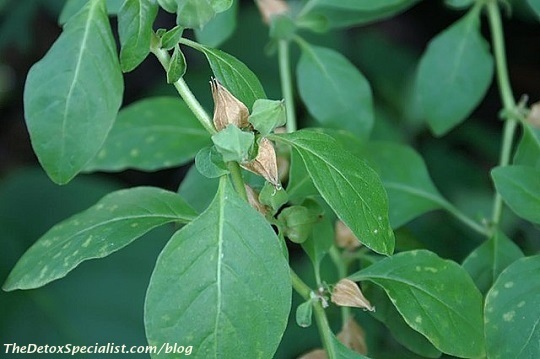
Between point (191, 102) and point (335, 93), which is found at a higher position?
point (191, 102)

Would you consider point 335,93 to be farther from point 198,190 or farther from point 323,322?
point 323,322

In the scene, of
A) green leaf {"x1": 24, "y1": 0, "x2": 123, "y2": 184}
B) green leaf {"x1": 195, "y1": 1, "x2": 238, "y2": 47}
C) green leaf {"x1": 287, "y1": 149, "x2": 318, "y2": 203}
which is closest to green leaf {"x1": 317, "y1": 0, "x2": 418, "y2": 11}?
green leaf {"x1": 195, "y1": 1, "x2": 238, "y2": 47}

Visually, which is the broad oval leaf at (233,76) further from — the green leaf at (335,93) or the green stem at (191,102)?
the green leaf at (335,93)

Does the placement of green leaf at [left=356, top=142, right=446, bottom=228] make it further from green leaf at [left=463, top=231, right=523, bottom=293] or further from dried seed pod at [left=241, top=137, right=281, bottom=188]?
dried seed pod at [left=241, top=137, right=281, bottom=188]

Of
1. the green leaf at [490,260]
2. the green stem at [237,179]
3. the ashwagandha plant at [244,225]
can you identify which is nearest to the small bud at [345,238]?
the ashwagandha plant at [244,225]

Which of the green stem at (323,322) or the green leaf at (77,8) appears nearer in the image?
the green stem at (323,322)

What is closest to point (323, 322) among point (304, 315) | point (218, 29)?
point (304, 315)

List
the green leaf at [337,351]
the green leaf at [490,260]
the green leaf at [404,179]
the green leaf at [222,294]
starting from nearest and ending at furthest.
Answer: the green leaf at [222,294] < the green leaf at [337,351] < the green leaf at [490,260] < the green leaf at [404,179]

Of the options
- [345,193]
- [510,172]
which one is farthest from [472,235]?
[345,193]
